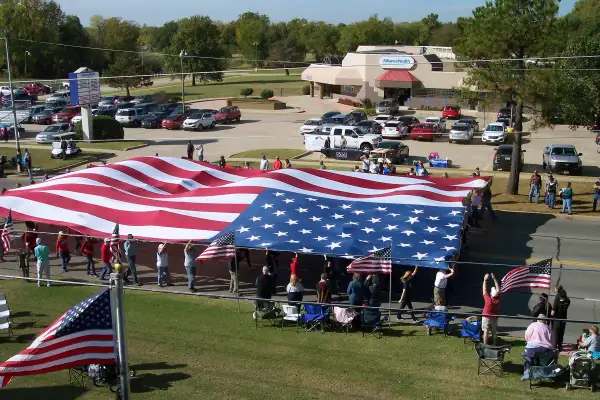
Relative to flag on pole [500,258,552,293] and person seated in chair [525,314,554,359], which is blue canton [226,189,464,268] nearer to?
flag on pole [500,258,552,293]

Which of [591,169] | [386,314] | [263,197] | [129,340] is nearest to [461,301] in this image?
[386,314]

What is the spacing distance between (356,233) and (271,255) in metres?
2.60

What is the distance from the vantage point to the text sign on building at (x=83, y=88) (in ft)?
147

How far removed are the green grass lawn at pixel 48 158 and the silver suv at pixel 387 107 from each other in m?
26.6

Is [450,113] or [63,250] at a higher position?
[450,113]

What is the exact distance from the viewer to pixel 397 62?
218 feet

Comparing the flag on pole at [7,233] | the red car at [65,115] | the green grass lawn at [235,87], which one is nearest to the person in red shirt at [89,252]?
the flag on pole at [7,233]

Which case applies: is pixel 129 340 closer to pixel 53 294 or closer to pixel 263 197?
pixel 53 294

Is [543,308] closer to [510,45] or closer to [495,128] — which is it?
[510,45]

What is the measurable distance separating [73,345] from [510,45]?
24.7 meters

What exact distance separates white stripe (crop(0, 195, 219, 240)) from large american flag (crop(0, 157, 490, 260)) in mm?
30

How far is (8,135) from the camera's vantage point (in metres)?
49.6

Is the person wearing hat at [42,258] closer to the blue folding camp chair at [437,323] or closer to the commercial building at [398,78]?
the blue folding camp chair at [437,323]

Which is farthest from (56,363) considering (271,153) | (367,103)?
(367,103)
